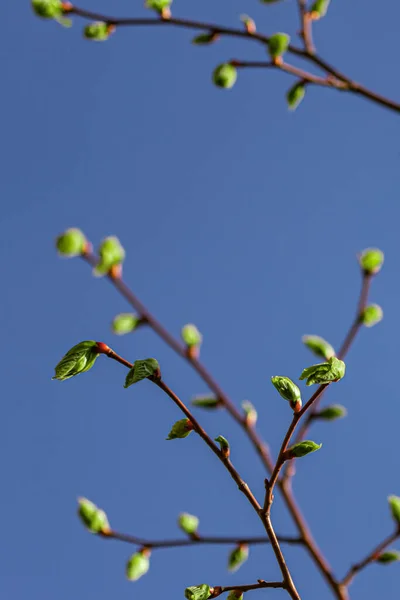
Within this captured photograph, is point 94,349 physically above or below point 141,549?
above

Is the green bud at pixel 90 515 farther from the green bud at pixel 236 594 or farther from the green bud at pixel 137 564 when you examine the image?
the green bud at pixel 236 594

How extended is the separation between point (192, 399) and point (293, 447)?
1.29ft

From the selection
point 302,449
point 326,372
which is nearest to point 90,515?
point 302,449

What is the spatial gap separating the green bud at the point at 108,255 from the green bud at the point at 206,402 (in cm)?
61

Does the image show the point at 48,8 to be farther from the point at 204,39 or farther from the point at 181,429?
the point at 181,429

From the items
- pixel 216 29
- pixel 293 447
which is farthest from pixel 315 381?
pixel 216 29

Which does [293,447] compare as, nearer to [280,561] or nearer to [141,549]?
[280,561]

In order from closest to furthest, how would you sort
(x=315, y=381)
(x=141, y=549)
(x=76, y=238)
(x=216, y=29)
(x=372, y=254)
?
1. (x=76, y=238)
2. (x=315, y=381)
3. (x=141, y=549)
4. (x=372, y=254)
5. (x=216, y=29)

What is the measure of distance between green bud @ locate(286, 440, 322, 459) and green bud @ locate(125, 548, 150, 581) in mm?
473

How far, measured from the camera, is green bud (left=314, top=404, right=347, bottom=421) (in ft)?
6.36

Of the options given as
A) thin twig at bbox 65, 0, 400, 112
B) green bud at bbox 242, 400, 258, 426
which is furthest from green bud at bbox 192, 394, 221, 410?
thin twig at bbox 65, 0, 400, 112

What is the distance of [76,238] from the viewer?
4.14 feet

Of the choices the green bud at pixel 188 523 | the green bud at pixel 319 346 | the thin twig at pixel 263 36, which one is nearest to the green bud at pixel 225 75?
the thin twig at pixel 263 36

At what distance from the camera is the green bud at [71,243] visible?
1.25 metres
